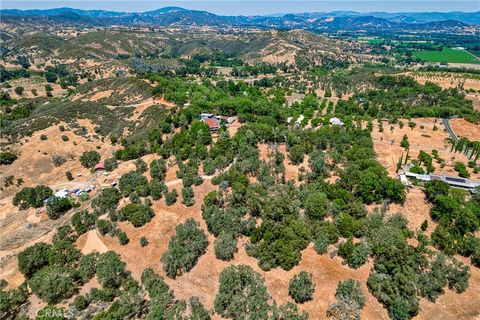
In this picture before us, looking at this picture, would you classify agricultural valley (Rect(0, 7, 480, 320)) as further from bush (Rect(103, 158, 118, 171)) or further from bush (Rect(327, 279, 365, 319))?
bush (Rect(103, 158, 118, 171))

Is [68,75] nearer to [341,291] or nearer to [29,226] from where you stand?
[29,226]

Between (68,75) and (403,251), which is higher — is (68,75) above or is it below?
below

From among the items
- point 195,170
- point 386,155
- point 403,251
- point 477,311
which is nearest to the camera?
point 477,311

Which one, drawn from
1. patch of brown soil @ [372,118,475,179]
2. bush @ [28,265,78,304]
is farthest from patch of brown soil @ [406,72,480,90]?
bush @ [28,265,78,304]

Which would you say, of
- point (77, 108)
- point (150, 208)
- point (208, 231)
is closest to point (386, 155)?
point (208, 231)

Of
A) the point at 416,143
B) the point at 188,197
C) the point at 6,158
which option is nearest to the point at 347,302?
the point at 188,197

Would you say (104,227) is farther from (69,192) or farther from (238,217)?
(238,217)

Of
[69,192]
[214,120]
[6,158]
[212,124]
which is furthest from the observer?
[214,120]
